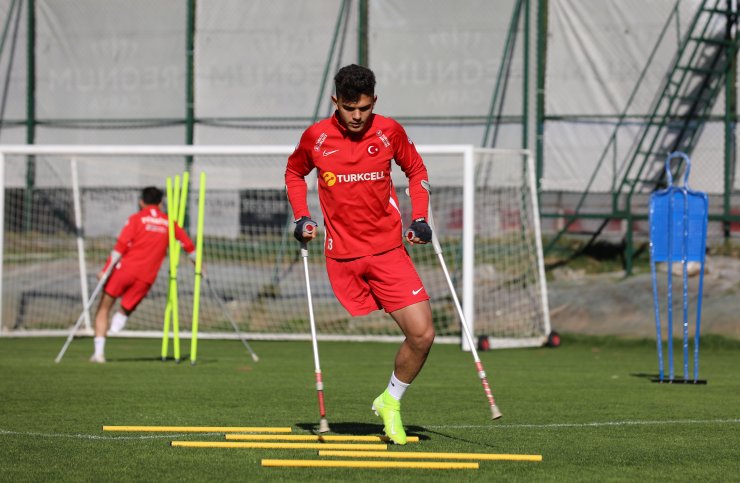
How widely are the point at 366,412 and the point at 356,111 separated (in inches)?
119

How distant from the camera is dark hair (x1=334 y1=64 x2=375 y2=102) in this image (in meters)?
7.36

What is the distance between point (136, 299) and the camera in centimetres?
1548

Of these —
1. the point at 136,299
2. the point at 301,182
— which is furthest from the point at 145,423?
the point at 136,299

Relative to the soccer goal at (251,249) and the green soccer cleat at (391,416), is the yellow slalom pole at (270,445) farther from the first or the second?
the soccer goal at (251,249)

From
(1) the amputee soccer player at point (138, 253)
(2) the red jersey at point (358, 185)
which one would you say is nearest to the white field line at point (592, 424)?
(2) the red jersey at point (358, 185)

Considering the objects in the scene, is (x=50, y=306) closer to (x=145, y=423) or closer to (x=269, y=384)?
(x=269, y=384)

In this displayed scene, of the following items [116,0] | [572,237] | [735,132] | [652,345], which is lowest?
[652,345]

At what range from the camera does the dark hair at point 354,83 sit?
7.36 meters

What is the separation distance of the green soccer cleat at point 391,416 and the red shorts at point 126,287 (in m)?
7.92

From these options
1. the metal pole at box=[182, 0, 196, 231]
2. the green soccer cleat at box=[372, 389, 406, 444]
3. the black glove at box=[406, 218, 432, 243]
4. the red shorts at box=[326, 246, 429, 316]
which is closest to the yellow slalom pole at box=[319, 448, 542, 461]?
the green soccer cleat at box=[372, 389, 406, 444]

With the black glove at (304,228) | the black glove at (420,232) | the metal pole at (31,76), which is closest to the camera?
the black glove at (420,232)

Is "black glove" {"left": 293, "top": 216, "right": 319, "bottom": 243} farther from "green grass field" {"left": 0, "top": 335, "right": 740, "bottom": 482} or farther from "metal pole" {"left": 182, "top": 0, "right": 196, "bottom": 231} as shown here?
"metal pole" {"left": 182, "top": 0, "right": 196, "bottom": 231}

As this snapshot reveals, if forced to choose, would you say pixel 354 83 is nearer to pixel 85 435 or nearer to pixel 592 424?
pixel 85 435

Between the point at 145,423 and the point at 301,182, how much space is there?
2035mm
